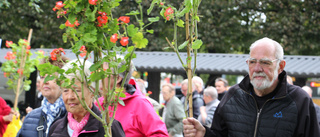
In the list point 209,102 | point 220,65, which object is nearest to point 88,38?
point 209,102

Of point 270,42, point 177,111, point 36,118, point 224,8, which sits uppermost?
point 224,8

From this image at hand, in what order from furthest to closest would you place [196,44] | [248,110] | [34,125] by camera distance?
[34,125] → [248,110] → [196,44]

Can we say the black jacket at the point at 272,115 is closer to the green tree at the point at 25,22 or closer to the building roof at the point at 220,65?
the building roof at the point at 220,65

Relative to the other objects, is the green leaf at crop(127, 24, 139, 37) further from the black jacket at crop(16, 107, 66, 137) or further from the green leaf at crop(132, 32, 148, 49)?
the black jacket at crop(16, 107, 66, 137)

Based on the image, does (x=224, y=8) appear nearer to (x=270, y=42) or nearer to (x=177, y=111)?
(x=177, y=111)

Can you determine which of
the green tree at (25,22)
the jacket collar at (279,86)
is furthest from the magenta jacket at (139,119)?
the green tree at (25,22)

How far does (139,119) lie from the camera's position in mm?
3373

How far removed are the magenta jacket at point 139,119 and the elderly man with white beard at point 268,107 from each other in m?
0.29

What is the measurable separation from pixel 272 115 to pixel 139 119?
3.10 ft

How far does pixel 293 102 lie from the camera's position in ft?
11.0

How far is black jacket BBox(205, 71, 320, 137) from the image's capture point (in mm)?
3297

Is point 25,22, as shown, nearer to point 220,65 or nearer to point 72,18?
point 220,65

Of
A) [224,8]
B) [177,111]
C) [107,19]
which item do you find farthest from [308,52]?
[107,19]

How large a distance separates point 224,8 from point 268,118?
66.0 ft
